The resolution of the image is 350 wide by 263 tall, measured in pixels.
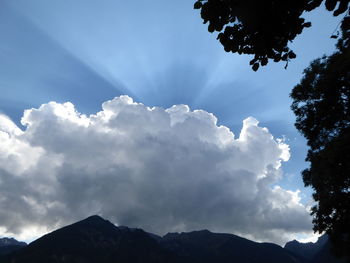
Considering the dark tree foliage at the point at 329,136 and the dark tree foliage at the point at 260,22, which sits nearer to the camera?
the dark tree foliage at the point at 260,22

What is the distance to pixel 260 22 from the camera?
20.9ft

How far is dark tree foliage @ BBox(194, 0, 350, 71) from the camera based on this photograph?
20.0ft

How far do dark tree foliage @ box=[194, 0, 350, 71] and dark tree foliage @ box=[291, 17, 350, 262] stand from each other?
11.3 meters

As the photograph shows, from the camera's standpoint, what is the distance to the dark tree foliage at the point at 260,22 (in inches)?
240

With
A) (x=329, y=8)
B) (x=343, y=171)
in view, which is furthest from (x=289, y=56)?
(x=343, y=171)

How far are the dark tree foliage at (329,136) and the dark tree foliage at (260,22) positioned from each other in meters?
11.3

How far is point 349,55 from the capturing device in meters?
16.5

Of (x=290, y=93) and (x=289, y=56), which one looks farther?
(x=290, y=93)

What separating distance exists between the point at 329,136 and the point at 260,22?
51.0ft

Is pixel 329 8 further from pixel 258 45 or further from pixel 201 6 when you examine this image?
pixel 201 6

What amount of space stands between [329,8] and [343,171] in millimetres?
14130

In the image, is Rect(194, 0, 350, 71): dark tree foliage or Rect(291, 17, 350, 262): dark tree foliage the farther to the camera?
Rect(291, 17, 350, 262): dark tree foliage

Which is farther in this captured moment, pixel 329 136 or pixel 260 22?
pixel 329 136

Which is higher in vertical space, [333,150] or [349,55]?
[349,55]
